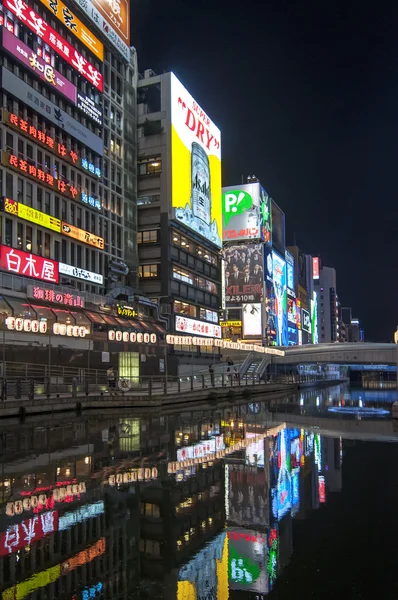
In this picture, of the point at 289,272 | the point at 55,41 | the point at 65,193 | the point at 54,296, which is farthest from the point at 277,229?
the point at 54,296

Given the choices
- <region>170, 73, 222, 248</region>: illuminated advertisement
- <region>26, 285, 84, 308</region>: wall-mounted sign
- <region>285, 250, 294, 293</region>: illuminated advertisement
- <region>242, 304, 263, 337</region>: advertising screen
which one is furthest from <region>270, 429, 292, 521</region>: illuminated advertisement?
<region>285, 250, 294, 293</region>: illuminated advertisement

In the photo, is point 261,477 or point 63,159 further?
point 63,159

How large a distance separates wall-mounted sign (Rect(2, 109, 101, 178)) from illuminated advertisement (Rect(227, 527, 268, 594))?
4500 centimetres

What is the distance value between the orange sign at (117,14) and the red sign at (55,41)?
10.8m

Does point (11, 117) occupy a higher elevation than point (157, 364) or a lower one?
higher

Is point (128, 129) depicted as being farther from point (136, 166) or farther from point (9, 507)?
point (9, 507)

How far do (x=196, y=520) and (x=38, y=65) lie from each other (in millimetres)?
50526

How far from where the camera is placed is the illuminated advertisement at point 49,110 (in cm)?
4653

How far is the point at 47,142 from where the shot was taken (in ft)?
167

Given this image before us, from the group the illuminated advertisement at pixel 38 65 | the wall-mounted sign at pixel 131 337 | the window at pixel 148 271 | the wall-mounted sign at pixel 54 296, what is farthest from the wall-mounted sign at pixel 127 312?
the illuminated advertisement at pixel 38 65

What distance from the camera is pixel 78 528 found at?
7797mm

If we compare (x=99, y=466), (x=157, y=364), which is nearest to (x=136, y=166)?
(x=157, y=364)

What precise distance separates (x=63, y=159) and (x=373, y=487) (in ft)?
162

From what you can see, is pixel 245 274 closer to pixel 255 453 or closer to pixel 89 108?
pixel 89 108
